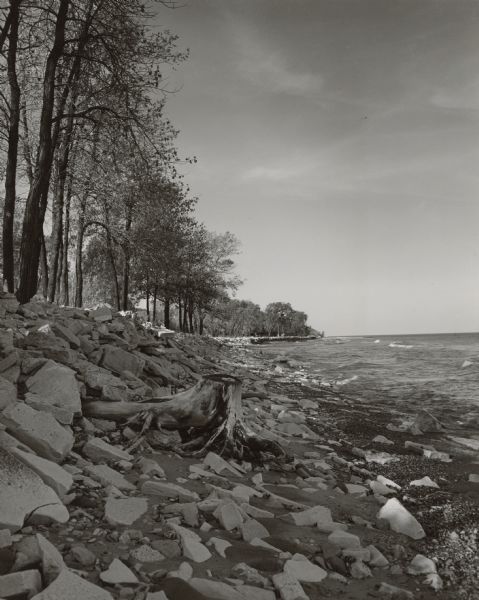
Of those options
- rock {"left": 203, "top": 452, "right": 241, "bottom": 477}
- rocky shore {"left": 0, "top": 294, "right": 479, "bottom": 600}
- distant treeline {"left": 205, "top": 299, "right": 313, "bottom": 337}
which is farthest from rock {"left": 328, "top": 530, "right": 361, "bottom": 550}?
distant treeline {"left": 205, "top": 299, "right": 313, "bottom": 337}

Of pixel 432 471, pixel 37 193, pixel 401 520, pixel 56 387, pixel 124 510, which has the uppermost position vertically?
pixel 37 193

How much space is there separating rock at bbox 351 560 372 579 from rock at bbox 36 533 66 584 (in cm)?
190

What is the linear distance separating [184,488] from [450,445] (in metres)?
5.67

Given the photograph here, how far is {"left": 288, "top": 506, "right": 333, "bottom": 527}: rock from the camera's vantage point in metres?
3.60

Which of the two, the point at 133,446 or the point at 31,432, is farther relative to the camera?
the point at 133,446

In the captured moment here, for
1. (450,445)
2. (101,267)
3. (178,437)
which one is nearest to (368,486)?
(178,437)

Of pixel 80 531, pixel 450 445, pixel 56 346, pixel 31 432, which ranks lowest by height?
pixel 450 445

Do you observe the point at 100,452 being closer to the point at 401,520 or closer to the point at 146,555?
the point at 146,555

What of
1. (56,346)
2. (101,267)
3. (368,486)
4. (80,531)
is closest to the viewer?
(80,531)

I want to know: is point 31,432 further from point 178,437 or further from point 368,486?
point 368,486

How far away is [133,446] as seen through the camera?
463cm

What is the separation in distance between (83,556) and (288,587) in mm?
1202

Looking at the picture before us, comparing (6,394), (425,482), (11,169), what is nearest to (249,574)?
(6,394)

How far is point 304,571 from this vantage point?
276cm
